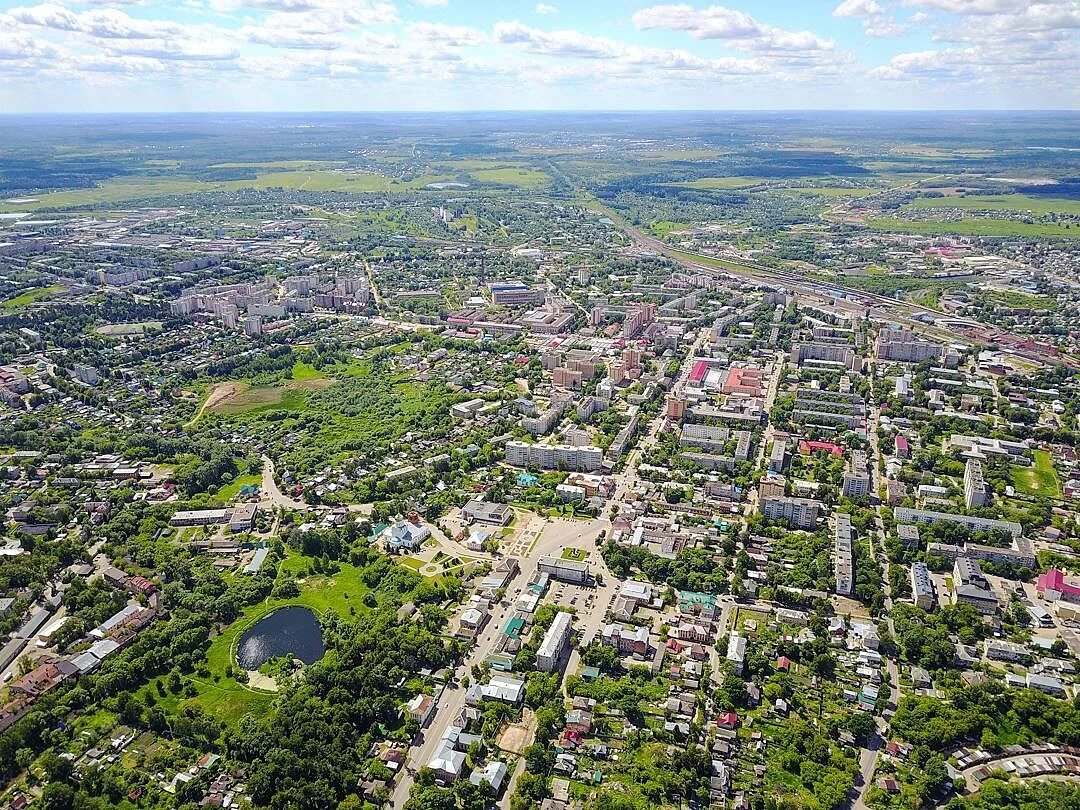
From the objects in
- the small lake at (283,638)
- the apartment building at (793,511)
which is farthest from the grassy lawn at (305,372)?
the apartment building at (793,511)

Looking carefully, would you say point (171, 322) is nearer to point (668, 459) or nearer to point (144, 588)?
point (144, 588)

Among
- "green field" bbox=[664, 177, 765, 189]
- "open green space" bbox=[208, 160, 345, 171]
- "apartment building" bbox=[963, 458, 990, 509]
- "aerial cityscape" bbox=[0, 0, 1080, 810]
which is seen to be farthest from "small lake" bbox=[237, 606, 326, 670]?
"open green space" bbox=[208, 160, 345, 171]

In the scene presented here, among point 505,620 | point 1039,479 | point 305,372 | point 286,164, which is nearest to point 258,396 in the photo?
point 305,372

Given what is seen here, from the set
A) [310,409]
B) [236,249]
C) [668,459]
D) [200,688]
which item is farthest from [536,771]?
[236,249]

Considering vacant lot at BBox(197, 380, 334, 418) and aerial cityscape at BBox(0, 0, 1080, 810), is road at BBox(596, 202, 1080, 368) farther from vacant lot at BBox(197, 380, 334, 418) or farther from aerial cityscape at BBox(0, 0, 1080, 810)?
vacant lot at BBox(197, 380, 334, 418)

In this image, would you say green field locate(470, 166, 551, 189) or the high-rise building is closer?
the high-rise building

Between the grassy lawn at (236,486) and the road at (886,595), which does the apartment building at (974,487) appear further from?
the grassy lawn at (236,486)
